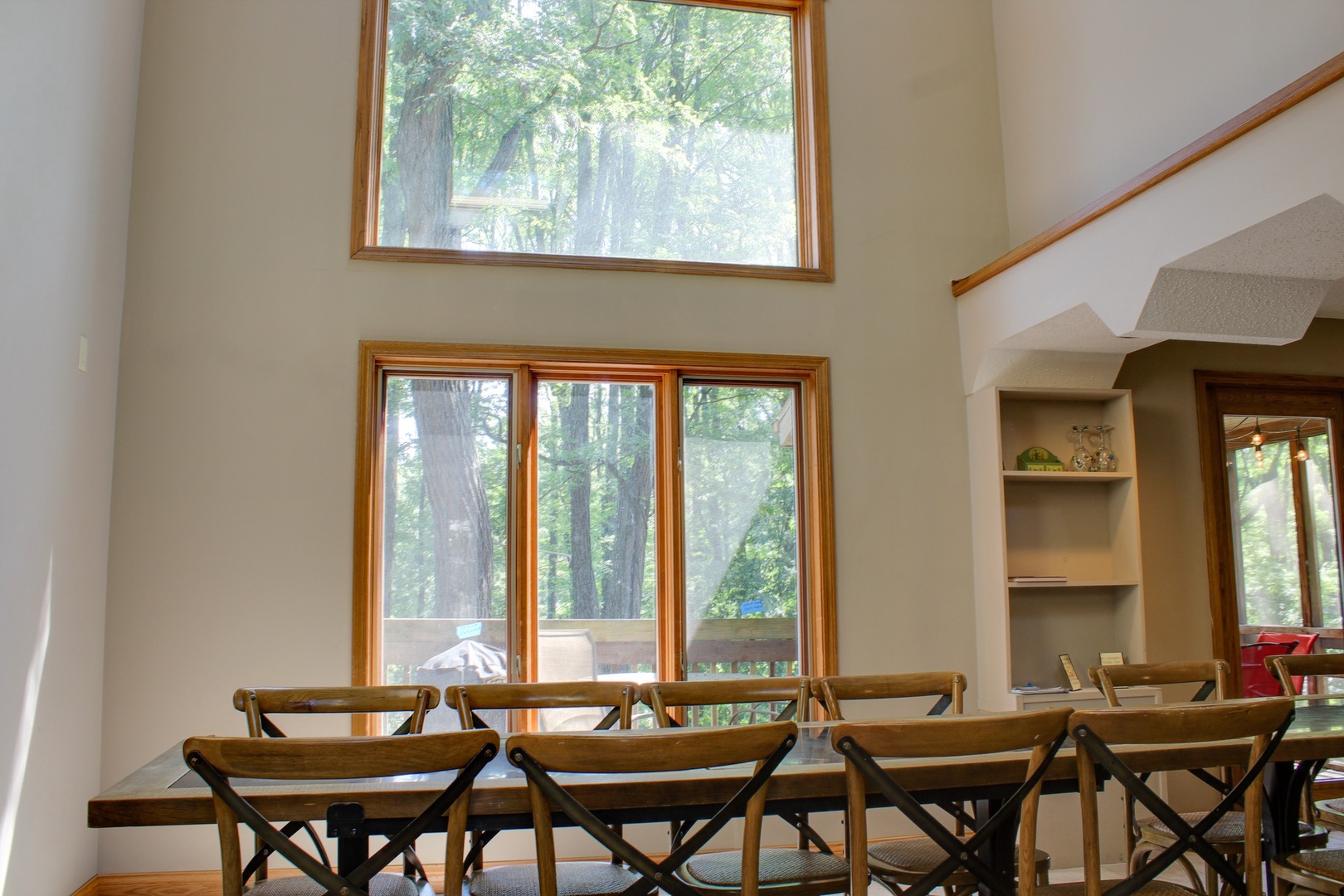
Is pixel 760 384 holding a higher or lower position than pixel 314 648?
higher

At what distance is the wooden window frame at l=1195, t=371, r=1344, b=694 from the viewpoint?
477 cm

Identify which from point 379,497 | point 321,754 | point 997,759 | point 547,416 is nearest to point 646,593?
point 547,416

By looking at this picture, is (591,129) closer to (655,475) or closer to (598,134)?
(598,134)

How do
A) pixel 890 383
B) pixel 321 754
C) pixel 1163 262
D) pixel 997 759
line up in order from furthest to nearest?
pixel 890 383 → pixel 1163 262 → pixel 997 759 → pixel 321 754

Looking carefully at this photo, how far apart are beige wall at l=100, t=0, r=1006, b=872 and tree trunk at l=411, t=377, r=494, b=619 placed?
0.98ft

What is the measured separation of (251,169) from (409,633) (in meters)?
2.12

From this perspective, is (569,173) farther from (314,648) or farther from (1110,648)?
(1110,648)

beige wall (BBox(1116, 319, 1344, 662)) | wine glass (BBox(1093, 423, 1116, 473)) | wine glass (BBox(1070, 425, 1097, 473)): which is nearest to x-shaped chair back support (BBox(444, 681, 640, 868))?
wine glass (BBox(1070, 425, 1097, 473))

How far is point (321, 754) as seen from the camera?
185cm

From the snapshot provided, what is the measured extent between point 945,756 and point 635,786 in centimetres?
65

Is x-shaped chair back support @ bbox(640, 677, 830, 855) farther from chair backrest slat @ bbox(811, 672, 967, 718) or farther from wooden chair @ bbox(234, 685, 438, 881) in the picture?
wooden chair @ bbox(234, 685, 438, 881)

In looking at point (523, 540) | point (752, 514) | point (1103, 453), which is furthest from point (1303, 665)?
point (523, 540)

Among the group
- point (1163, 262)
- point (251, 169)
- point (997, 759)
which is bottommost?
point (997, 759)

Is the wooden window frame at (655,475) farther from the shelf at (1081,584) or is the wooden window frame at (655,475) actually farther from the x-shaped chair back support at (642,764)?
the x-shaped chair back support at (642,764)
